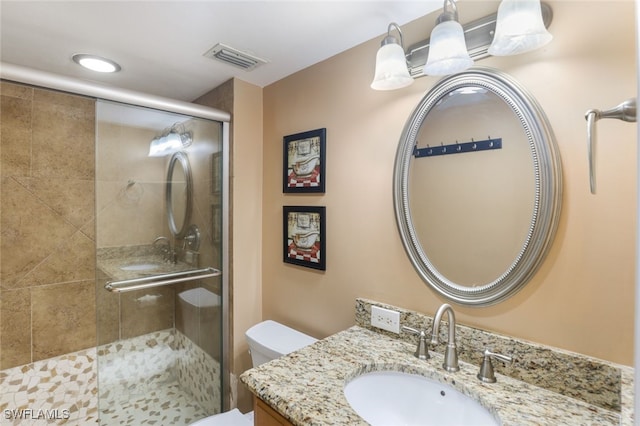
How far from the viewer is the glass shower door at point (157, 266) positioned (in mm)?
1626

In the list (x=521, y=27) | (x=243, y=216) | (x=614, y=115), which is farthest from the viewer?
(x=243, y=216)

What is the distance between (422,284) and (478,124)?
0.64 meters

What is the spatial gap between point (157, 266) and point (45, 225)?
2.46ft

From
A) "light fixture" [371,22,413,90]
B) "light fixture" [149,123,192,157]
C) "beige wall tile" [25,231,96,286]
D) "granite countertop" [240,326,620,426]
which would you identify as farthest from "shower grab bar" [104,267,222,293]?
"light fixture" [371,22,413,90]

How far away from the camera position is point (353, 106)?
Answer: 1444mm

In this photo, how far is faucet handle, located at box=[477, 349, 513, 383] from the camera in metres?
0.94

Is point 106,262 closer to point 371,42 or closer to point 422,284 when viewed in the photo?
point 422,284

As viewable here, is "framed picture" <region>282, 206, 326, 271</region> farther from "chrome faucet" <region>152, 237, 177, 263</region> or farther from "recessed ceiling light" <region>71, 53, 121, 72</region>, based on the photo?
"recessed ceiling light" <region>71, 53, 121, 72</region>

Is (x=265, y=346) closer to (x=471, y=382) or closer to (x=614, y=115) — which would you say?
(x=471, y=382)

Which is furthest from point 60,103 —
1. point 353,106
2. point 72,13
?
point 353,106

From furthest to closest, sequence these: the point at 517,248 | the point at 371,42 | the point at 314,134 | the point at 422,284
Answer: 1. the point at 314,134
2. the point at 371,42
3. the point at 422,284
4. the point at 517,248

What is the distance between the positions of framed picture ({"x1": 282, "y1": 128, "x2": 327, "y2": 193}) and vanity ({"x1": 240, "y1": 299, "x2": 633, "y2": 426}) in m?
0.82

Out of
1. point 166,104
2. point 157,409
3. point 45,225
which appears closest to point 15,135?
point 45,225

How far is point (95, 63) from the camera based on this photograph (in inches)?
65.7
